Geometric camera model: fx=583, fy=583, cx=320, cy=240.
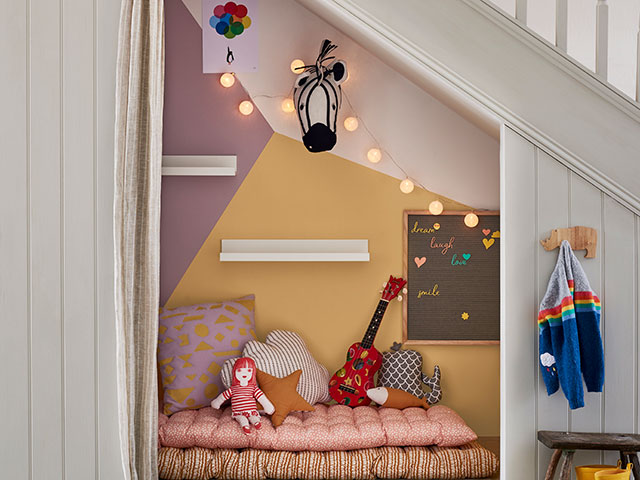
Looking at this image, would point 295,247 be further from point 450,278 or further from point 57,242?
point 57,242

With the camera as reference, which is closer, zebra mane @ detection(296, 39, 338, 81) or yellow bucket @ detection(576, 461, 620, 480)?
yellow bucket @ detection(576, 461, 620, 480)

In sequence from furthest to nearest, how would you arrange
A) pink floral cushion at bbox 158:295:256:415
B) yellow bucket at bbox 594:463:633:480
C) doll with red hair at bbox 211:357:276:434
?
pink floral cushion at bbox 158:295:256:415 → doll with red hair at bbox 211:357:276:434 → yellow bucket at bbox 594:463:633:480

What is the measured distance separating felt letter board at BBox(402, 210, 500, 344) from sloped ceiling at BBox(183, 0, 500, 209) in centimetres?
17

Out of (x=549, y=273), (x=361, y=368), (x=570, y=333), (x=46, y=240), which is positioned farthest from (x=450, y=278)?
(x=46, y=240)

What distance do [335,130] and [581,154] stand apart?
1276 millimetres

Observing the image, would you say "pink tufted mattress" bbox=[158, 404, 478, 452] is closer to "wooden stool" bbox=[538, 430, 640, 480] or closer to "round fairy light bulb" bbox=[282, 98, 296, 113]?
"wooden stool" bbox=[538, 430, 640, 480]

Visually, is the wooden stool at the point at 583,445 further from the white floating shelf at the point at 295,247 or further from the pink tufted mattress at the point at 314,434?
the white floating shelf at the point at 295,247

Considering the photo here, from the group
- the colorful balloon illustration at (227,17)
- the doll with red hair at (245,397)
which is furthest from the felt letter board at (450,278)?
the colorful balloon illustration at (227,17)

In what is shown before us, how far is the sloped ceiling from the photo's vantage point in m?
3.04

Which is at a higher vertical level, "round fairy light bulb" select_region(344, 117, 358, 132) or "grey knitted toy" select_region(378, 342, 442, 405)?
"round fairy light bulb" select_region(344, 117, 358, 132)

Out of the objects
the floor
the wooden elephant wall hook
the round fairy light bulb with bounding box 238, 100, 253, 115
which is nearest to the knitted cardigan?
the wooden elephant wall hook

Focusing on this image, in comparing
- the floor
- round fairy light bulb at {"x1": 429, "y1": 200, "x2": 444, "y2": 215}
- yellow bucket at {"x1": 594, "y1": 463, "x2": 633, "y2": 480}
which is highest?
round fairy light bulb at {"x1": 429, "y1": 200, "x2": 444, "y2": 215}

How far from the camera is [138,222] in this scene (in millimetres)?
2121

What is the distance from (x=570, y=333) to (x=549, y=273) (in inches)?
8.9
